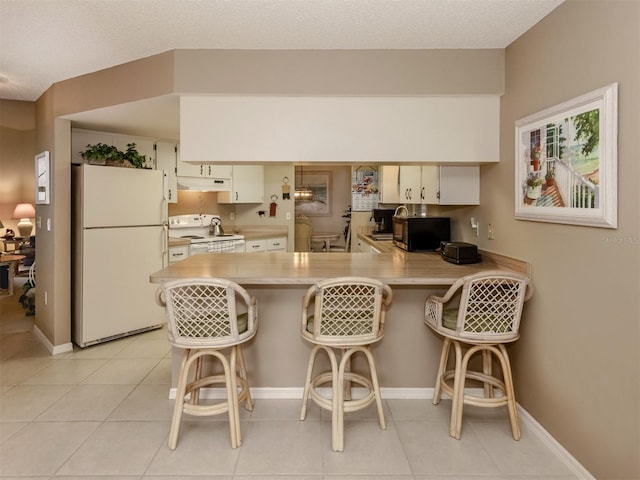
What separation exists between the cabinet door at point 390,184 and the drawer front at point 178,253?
262 cm

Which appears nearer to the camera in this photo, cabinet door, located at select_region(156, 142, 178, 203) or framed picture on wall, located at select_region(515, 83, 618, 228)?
framed picture on wall, located at select_region(515, 83, 618, 228)

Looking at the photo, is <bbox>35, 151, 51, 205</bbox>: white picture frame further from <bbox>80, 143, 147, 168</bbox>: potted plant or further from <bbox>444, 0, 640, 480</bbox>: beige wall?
<bbox>444, 0, 640, 480</bbox>: beige wall

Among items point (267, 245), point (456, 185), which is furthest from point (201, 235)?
point (456, 185)

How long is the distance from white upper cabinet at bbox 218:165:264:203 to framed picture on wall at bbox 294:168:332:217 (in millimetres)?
1785

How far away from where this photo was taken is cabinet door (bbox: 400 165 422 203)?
3805 millimetres

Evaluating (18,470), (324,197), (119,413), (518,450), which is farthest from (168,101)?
(324,197)

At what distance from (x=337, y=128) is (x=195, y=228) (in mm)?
3113

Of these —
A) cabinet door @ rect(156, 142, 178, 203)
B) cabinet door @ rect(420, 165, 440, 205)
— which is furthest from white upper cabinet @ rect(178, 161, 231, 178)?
cabinet door @ rect(420, 165, 440, 205)

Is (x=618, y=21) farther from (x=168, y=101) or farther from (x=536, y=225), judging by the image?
(x=168, y=101)

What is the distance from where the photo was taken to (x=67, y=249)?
360 centimetres

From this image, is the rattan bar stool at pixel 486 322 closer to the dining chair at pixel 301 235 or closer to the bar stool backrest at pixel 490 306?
the bar stool backrest at pixel 490 306

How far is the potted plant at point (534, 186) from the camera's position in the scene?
7.23 feet

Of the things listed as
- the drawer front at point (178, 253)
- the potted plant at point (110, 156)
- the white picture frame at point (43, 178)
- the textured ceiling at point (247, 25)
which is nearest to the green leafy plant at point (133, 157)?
the potted plant at point (110, 156)

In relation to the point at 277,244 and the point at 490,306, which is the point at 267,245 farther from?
the point at 490,306
